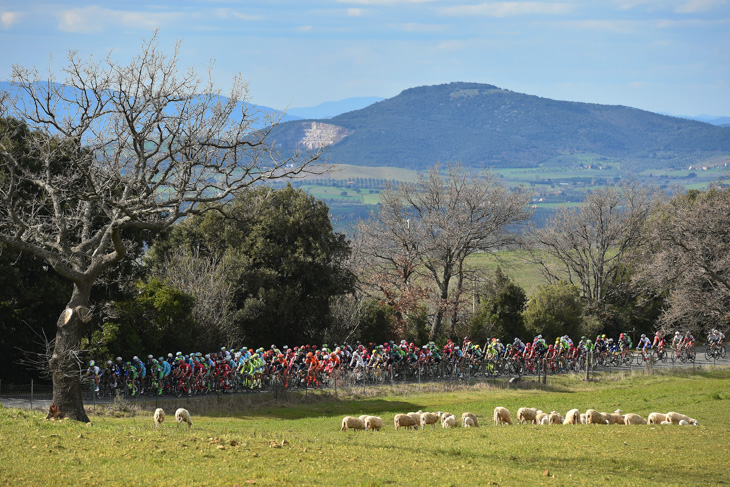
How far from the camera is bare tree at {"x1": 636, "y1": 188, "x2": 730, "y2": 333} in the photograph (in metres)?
39.2

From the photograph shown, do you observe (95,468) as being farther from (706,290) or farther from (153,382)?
(706,290)

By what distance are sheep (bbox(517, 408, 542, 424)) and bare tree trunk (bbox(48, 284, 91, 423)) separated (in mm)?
11355

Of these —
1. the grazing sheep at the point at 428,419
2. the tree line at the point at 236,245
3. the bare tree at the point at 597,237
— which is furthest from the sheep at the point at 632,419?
the bare tree at the point at 597,237

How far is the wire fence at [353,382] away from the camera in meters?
24.8

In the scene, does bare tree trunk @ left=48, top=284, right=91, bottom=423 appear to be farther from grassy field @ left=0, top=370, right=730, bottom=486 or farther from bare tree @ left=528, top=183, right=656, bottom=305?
bare tree @ left=528, top=183, right=656, bottom=305

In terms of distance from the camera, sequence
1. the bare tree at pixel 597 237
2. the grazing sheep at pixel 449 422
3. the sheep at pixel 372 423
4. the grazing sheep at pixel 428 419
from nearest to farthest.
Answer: the sheep at pixel 372 423 < the grazing sheep at pixel 449 422 < the grazing sheep at pixel 428 419 < the bare tree at pixel 597 237

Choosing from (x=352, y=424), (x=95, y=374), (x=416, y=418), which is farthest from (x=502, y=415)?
(x=95, y=374)

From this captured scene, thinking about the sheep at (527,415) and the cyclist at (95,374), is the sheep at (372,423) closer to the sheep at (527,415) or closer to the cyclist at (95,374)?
the sheep at (527,415)

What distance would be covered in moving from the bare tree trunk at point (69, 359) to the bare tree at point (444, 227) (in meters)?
28.5

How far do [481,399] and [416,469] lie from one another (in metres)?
18.6

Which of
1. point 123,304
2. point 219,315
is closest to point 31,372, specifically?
→ point 123,304

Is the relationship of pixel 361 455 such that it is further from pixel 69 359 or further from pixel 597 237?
pixel 597 237

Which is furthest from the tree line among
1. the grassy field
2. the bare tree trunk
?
the grassy field

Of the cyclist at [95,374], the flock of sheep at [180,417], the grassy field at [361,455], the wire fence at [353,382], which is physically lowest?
the wire fence at [353,382]
